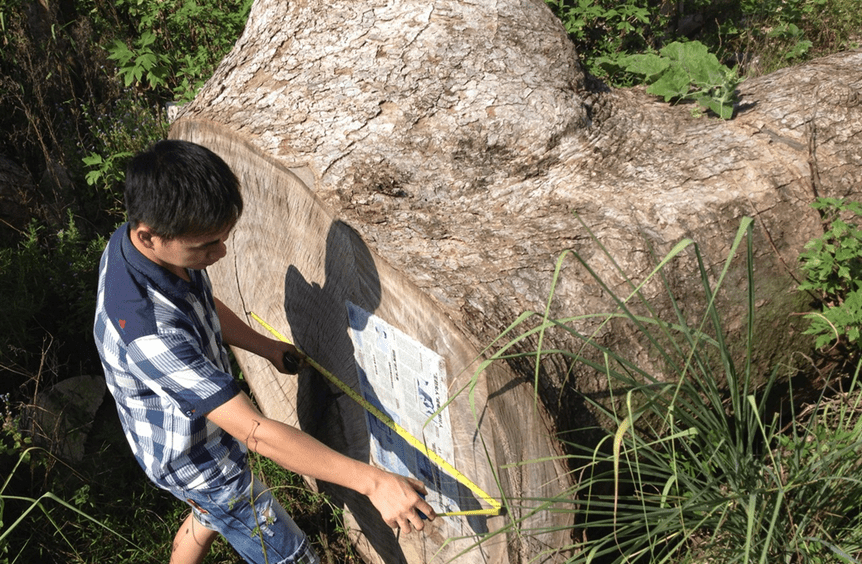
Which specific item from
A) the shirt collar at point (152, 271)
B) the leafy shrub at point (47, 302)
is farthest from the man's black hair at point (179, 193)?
the leafy shrub at point (47, 302)

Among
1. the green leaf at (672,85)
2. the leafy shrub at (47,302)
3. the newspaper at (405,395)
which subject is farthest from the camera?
Result: the leafy shrub at (47,302)

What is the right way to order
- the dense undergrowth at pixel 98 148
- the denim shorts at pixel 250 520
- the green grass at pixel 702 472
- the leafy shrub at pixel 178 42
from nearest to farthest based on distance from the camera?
the green grass at pixel 702 472 → the denim shorts at pixel 250 520 → the dense undergrowth at pixel 98 148 → the leafy shrub at pixel 178 42

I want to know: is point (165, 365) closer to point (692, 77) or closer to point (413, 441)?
point (413, 441)

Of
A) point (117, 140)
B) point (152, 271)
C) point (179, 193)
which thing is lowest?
point (152, 271)

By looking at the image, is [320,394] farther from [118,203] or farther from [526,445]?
[118,203]

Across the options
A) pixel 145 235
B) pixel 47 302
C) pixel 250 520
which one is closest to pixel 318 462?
pixel 250 520

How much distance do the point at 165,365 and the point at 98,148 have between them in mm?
2959

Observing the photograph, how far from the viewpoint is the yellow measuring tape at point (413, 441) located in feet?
5.71

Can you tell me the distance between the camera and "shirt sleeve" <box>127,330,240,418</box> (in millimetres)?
1714

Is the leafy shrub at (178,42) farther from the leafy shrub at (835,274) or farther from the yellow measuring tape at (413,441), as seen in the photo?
the leafy shrub at (835,274)

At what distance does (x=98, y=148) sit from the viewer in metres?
4.19

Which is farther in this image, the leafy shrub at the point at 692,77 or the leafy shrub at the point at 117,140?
the leafy shrub at the point at 117,140

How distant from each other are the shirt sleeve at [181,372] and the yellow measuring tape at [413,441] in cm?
49

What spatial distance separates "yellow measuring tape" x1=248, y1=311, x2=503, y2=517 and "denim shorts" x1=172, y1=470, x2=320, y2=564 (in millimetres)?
377
